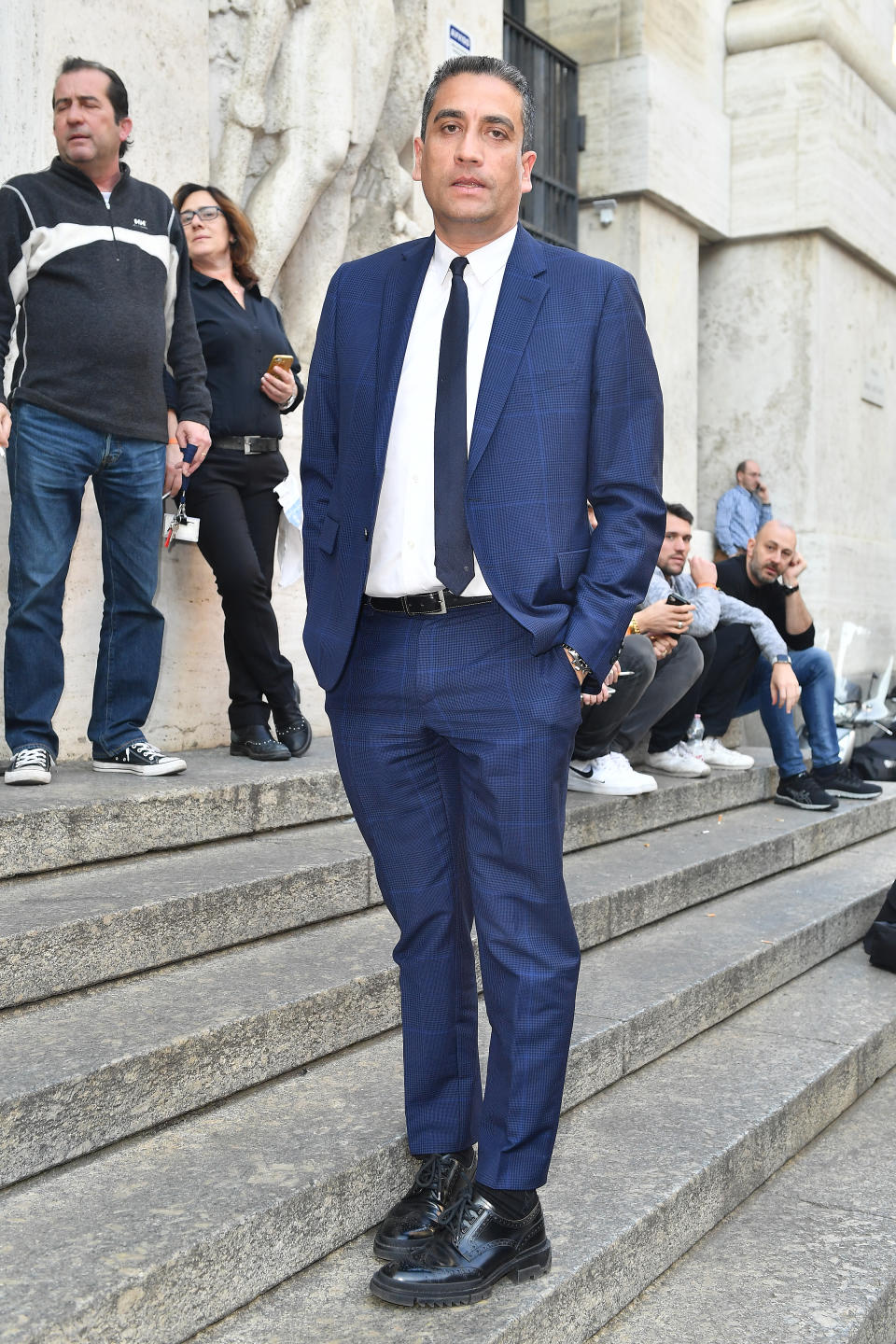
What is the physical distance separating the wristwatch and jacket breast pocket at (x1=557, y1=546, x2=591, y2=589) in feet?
0.35

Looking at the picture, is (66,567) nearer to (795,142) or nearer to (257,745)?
(257,745)

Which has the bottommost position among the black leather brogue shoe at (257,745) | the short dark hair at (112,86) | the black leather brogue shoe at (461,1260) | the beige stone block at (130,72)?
the black leather brogue shoe at (461,1260)

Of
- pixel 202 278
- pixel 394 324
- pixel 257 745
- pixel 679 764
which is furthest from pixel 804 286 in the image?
pixel 394 324

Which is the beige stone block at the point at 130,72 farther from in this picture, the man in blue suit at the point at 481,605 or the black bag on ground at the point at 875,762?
the black bag on ground at the point at 875,762

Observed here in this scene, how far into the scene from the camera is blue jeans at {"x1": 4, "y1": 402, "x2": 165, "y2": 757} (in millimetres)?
4012

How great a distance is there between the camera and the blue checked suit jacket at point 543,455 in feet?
7.82

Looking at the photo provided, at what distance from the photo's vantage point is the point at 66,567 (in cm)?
409

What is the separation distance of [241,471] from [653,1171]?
2.71 metres

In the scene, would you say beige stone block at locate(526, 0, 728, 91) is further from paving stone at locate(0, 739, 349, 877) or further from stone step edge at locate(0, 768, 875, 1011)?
stone step edge at locate(0, 768, 875, 1011)

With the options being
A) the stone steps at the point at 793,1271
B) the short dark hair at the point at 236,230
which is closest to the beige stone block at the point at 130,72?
the short dark hair at the point at 236,230

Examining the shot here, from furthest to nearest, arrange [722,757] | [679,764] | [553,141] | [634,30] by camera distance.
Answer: [553,141]
[634,30]
[722,757]
[679,764]

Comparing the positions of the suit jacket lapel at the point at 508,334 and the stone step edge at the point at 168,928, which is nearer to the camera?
the suit jacket lapel at the point at 508,334

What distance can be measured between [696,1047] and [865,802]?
3275 millimetres

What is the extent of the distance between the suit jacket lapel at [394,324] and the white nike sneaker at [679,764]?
3.94m
